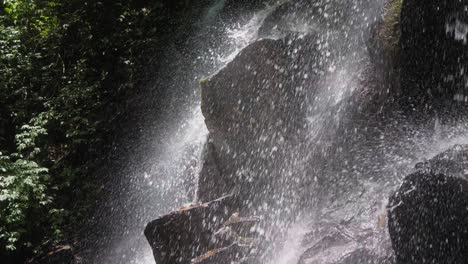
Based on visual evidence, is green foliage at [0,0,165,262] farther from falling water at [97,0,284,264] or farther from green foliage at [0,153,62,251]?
falling water at [97,0,284,264]

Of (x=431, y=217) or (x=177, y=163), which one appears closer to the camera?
(x=431, y=217)

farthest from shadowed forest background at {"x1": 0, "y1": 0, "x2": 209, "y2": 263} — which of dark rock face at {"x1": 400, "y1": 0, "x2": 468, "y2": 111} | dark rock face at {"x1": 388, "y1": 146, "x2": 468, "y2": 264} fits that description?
dark rock face at {"x1": 388, "y1": 146, "x2": 468, "y2": 264}

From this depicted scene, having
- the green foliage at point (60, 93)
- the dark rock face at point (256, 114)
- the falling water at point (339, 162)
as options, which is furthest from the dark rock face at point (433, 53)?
the green foliage at point (60, 93)

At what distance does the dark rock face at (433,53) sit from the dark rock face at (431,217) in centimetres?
179

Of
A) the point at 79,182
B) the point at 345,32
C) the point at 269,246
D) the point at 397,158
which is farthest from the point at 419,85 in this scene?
the point at 79,182

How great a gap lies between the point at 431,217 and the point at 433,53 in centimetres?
282

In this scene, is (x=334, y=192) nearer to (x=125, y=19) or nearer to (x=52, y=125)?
(x=52, y=125)

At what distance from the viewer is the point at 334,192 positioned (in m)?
6.22

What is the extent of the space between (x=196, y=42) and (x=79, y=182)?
15.8 feet

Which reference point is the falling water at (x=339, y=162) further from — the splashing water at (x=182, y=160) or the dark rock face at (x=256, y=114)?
the dark rock face at (x=256, y=114)

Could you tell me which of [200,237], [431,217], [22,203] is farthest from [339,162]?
[22,203]

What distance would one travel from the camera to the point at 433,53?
244 inches

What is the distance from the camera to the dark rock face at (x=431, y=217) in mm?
4480

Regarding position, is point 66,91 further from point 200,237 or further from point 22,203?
point 200,237
